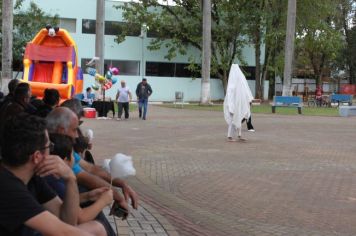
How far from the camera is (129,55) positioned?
42.3 meters

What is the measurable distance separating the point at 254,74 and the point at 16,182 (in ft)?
144

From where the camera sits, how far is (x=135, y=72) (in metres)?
42.7

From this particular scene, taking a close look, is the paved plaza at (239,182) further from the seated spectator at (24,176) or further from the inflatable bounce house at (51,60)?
the inflatable bounce house at (51,60)

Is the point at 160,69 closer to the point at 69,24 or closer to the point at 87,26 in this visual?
the point at 87,26

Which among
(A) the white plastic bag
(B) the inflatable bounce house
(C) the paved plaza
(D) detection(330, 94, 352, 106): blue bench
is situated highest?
(B) the inflatable bounce house

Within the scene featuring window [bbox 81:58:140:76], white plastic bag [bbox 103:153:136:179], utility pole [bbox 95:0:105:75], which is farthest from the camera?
window [bbox 81:58:140:76]

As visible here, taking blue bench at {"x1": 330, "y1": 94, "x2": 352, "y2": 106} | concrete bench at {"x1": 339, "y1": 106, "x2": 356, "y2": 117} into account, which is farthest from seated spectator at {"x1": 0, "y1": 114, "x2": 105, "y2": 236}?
blue bench at {"x1": 330, "y1": 94, "x2": 352, "y2": 106}

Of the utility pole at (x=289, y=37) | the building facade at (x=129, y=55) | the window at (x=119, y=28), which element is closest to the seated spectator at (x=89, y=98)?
the utility pole at (x=289, y=37)

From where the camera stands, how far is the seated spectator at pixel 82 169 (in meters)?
4.06

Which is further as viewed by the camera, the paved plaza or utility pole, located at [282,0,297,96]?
utility pole, located at [282,0,297,96]

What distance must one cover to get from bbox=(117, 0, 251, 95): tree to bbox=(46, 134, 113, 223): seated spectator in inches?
1427

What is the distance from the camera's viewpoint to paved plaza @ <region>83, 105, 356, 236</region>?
657 centimetres

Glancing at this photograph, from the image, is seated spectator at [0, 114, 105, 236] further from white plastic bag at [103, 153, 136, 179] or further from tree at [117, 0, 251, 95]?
tree at [117, 0, 251, 95]

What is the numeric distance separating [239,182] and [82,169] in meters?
4.85
